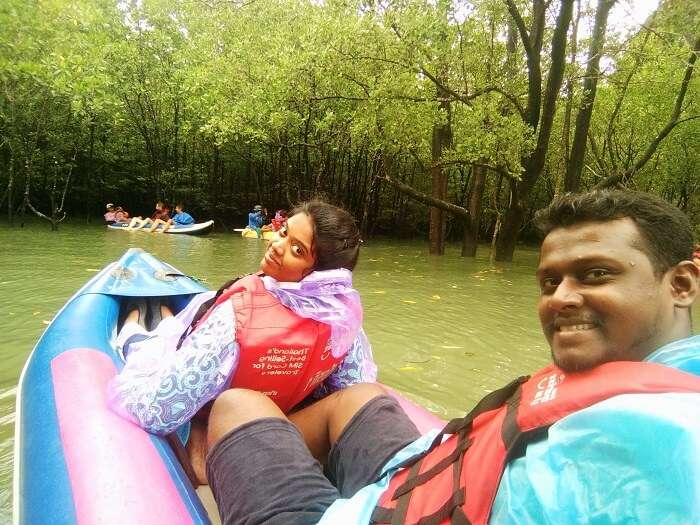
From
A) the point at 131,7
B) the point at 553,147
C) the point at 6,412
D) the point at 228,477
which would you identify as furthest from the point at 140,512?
the point at 553,147

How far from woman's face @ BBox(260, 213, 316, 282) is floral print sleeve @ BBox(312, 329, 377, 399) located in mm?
446

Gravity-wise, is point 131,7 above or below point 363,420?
above

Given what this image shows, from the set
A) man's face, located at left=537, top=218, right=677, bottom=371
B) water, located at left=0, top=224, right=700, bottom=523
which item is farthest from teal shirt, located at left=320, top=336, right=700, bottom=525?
water, located at left=0, top=224, right=700, bottom=523

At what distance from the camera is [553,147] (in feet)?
57.6

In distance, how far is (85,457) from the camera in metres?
1.60

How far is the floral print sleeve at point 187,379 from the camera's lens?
5.48 ft

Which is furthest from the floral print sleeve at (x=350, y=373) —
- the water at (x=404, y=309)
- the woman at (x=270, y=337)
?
the water at (x=404, y=309)

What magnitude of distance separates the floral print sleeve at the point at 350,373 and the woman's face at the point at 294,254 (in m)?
0.45

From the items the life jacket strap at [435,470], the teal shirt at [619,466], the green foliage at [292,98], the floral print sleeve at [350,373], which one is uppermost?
the green foliage at [292,98]

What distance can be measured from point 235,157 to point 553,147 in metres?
11.8

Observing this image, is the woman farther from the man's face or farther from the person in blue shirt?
the person in blue shirt

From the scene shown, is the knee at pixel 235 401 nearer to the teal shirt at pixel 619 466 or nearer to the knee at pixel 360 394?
the knee at pixel 360 394

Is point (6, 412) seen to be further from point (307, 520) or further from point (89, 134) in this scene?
point (89, 134)

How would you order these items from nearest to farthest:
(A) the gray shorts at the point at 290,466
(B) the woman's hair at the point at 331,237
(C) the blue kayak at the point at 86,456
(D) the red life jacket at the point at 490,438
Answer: (D) the red life jacket at the point at 490,438 < (A) the gray shorts at the point at 290,466 < (C) the blue kayak at the point at 86,456 < (B) the woman's hair at the point at 331,237
